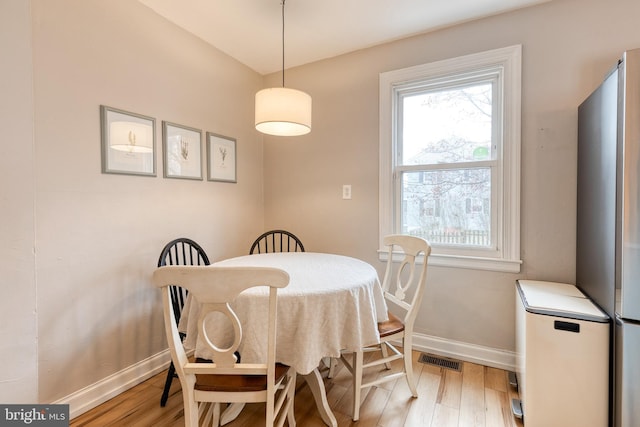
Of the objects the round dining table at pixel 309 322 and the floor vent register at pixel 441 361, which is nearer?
the round dining table at pixel 309 322

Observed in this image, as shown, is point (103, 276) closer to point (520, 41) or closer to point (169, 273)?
point (169, 273)

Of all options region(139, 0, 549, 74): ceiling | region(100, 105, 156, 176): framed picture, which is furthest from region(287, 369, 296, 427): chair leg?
region(139, 0, 549, 74): ceiling

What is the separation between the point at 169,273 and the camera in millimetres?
1017

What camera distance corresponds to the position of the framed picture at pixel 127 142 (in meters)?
1.75

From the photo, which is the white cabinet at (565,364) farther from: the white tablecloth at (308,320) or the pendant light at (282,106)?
the pendant light at (282,106)

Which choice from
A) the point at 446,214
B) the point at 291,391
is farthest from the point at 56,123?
the point at 446,214

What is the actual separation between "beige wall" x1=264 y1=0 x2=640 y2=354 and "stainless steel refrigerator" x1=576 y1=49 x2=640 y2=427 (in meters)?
0.37

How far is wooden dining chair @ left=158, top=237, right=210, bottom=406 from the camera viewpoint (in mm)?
1708

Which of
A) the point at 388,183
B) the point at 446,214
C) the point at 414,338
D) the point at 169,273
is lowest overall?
the point at 414,338

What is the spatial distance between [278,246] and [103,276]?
1.49m

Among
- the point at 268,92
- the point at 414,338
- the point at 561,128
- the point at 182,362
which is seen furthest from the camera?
the point at 414,338

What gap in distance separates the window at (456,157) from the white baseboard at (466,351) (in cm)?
59

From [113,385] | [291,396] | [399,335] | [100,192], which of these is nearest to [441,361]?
[399,335]

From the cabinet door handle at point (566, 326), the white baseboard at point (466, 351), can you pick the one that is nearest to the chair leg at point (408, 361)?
the white baseboard at point (466, 351)
